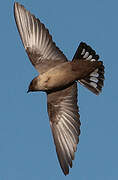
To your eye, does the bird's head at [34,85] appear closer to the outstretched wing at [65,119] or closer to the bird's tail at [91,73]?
the outstretched wing at [65,119]

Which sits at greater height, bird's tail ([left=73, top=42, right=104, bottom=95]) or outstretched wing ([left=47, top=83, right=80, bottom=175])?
bird's tail ([left=73, top=42, right=104, bottom=95])

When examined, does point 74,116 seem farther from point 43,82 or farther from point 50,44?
point 50,44

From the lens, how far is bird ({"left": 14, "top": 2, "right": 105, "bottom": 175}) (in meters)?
8.30

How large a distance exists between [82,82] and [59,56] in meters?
0.67

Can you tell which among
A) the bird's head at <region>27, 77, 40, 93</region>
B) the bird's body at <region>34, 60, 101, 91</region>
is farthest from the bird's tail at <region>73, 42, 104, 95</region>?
the bird's head at <region>27, 77, 40, 93</region>

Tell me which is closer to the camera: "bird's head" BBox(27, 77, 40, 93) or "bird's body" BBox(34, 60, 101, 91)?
"bird's body" BBox(34, 60, 101, 91)

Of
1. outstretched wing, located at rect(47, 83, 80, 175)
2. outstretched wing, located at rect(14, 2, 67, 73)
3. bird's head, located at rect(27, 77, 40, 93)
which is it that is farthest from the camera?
outstretched wing, located at rect(14, 2, 67, 73)

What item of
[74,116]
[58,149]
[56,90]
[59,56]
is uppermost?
[59,56]

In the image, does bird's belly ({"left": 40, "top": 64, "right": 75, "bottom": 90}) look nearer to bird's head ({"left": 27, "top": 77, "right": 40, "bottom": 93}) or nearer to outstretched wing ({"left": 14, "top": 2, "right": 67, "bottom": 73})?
bird's head ({"left": 27, "top": 77, "right": 40, "bottom": 93})

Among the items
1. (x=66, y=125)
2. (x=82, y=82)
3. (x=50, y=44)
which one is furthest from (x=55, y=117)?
(x=50, y=44)

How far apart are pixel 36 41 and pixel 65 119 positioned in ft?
5.86

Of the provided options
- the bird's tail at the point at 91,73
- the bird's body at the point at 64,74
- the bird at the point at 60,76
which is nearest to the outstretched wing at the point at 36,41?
the bird at the point at 60,76

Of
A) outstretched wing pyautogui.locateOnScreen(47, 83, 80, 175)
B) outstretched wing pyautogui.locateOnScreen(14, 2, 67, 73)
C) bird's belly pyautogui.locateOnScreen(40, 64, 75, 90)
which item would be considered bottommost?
outstretched wing pyautogui.locateOnScreen(47, 83, 80, 175)

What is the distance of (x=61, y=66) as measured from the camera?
8406mm
